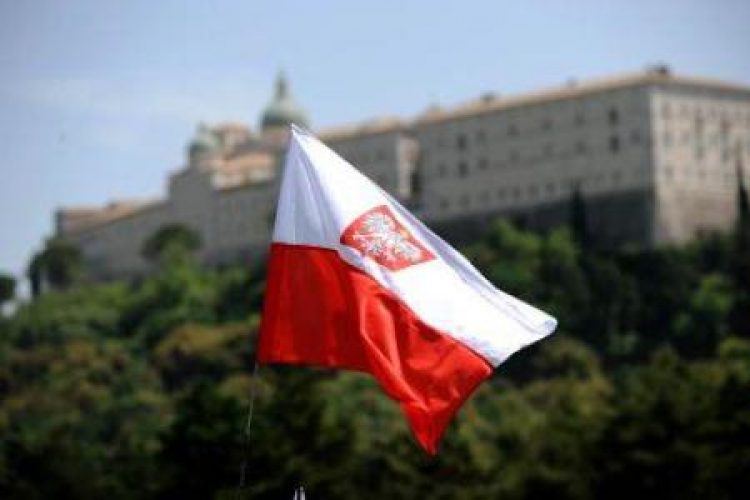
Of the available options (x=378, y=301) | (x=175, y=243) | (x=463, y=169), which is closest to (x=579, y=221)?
(x=463, y=169)

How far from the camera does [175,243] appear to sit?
14550 centimetres

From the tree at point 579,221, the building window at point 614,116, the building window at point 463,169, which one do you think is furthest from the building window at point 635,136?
the building window at point 463,169

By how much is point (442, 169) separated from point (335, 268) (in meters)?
117

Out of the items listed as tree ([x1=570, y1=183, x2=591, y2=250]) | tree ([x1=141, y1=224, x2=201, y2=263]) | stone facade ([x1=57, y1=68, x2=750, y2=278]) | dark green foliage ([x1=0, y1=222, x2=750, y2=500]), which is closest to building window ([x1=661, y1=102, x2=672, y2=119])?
stone facade ([x1=57, y1=68, x2=750, y2=278])

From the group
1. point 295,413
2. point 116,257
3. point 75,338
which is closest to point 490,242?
point 75,338

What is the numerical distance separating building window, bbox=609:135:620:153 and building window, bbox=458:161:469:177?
894cm

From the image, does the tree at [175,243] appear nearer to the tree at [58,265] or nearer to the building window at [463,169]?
the tree at [58,265]

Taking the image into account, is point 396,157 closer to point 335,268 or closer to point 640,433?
point 640,433

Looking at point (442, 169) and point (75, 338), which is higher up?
point (442, 169)

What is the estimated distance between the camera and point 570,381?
324ft

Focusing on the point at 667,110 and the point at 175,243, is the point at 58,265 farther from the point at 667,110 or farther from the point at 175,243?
the point at 667,110

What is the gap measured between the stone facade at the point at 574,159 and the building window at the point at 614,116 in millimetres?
52

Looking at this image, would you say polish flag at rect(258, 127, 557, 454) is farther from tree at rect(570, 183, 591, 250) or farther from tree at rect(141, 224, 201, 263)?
tree at rect(141, 224, 201, 263)

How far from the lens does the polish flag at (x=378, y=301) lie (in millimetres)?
15797
